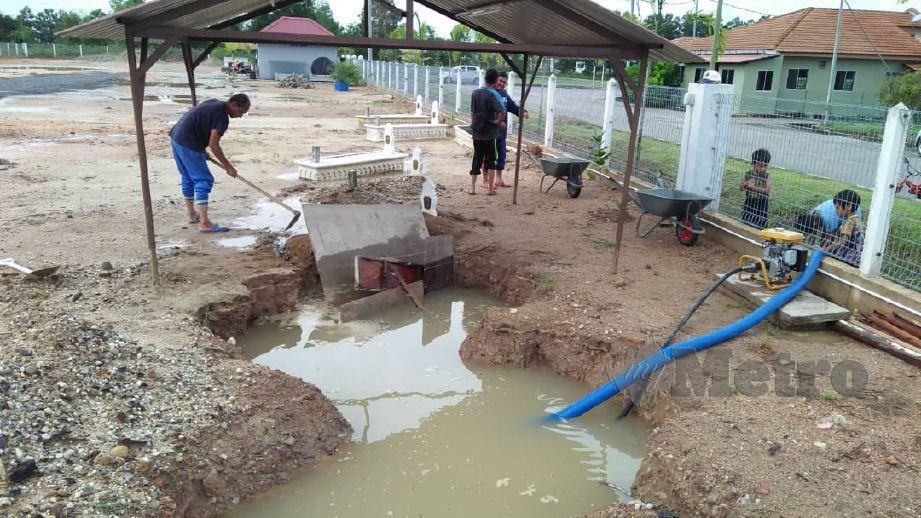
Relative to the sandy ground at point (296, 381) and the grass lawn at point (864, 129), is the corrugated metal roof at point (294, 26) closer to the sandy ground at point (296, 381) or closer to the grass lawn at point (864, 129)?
the sandy ground at point (296, 381)

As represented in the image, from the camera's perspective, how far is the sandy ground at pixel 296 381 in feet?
10.7

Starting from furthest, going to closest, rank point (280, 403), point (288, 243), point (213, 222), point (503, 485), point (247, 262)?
point (213, 222), point (288, 243), point (247, 262), point (280, 403), point (503, 485)

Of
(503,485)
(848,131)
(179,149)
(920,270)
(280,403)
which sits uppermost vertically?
(848,131)

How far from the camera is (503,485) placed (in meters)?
3.79

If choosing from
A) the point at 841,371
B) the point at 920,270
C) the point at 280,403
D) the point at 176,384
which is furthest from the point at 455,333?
the point at 920,270

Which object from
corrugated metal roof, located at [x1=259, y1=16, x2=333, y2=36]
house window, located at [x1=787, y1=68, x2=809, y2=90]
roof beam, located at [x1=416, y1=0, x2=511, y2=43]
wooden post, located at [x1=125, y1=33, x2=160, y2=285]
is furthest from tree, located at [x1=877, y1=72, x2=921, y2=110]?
corrugated metal roof, located at [x1=259, y1=16, x2=333, y2=36]

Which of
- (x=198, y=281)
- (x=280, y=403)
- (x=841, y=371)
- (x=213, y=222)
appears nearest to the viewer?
(x=280, y=403)

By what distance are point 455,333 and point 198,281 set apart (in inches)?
94.9

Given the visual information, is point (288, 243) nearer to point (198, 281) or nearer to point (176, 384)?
point (198, 281)

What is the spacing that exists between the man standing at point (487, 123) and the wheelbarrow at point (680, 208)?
2.71m

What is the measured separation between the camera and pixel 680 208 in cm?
700

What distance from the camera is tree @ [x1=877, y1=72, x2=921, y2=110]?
17281 millimetres

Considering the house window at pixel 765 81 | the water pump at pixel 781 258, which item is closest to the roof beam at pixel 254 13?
the water pump at pixel 781 258

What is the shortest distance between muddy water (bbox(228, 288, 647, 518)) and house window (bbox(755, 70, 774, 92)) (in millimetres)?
26694
